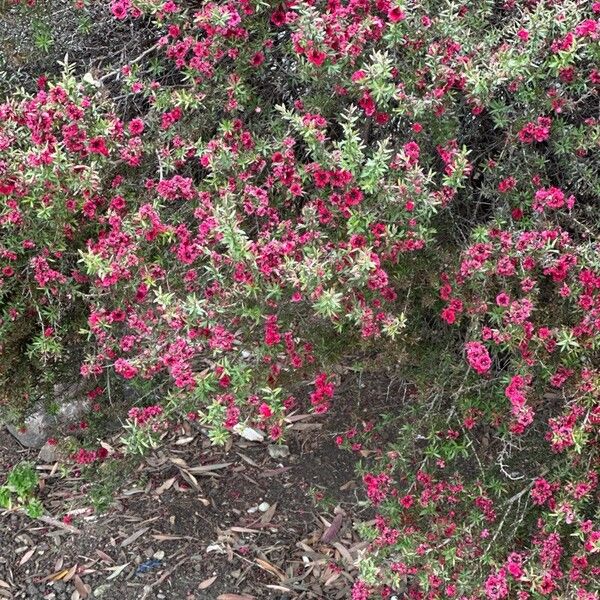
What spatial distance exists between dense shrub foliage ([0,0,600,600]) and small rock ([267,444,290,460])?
4.18ft

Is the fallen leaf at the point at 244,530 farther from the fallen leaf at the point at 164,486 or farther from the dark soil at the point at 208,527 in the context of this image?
the fallen leaf at the point at 164,486

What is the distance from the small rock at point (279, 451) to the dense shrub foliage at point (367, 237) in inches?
50.1

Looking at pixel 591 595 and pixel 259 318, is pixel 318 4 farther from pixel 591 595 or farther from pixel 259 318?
pixel 591 595

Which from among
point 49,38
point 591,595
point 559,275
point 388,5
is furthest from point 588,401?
point 49,38

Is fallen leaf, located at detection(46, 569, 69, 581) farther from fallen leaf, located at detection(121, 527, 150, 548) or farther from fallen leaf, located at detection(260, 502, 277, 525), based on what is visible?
fallen leaf, located at detection(260, 502, 277, 525)

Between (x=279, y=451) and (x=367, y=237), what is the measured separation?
2.06 m

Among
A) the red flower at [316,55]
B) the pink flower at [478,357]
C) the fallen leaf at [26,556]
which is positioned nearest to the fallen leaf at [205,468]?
the fallen leaf at [26,556]

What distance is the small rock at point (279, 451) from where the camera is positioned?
14.1 feet

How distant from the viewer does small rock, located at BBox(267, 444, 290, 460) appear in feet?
14.1

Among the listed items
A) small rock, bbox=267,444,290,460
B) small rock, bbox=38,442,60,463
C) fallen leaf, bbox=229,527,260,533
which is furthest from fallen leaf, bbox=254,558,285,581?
small rock, bbox=38,442,60,463

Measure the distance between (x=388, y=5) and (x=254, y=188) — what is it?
670mm

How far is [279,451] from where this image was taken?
14.1 feet

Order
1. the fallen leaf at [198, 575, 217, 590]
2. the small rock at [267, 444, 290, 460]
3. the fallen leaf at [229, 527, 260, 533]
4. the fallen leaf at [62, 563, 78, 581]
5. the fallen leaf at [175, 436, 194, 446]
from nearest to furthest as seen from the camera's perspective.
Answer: the fallen leaf at [198, 575, 217, 590] < the fallen leaf at [62, 563, 78, 581] < the fallen leaf at [229, 527, 260, 533] < the small rock at [267, 444, 290, 460] < the fallen leaf at [175, 436, 194, 446]

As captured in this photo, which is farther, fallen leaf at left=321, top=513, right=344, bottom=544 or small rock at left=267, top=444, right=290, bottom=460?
small rock at left=267, top=444, right=290, bottom=460
